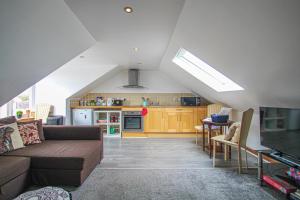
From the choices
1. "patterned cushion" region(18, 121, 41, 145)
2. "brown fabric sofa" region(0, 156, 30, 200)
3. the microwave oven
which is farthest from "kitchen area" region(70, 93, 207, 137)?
"brown fabric sofa" region(0, 156, 30, 200)

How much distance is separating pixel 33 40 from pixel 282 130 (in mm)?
3211

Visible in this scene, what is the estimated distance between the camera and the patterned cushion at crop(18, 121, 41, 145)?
110 inches

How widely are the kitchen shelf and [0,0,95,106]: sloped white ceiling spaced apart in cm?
291

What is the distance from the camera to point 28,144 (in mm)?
2814

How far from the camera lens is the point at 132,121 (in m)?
5.49

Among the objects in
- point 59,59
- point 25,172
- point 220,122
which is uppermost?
point 59,59

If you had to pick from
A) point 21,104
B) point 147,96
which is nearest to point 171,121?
point 147,96

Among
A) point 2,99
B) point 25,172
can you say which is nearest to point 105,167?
point 25,172

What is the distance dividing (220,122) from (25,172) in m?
3.33

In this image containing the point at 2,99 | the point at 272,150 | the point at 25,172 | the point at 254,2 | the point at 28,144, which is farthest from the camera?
the point at 28,144

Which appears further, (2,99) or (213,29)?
(2,99)

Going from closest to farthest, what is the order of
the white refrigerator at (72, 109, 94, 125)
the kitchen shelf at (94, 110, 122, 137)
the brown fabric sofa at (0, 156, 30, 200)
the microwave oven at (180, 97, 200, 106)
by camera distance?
the brown fabric sofa at (0, 156, 30, 200) < the white refrigerator at (72, 109, 94, 125) < the kitchen shelf at (94, 110, 122, 137) < the microwave oven at (180, 97, 200, 106)

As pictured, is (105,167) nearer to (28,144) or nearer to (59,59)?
(28,144)

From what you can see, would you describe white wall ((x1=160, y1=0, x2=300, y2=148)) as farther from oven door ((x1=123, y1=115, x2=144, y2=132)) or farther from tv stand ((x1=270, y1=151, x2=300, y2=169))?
oven door ((x1=123, y1=115, x2=144, y2=132))
